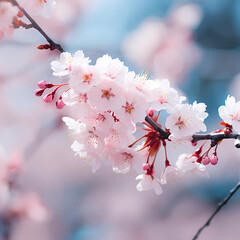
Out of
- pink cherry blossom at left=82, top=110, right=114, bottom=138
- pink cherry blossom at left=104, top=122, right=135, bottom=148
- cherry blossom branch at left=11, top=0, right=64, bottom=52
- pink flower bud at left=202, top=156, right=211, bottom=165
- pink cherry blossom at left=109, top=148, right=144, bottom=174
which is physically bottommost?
pink flower bud at left=202, top=156, right=211, bottom=165

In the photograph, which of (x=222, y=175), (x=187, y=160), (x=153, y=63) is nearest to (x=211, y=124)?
(x=222, y=175)

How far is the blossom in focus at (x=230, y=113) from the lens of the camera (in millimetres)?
1177

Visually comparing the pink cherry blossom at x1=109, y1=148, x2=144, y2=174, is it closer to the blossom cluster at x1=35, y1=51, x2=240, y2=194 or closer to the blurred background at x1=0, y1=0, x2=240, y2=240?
the blossom cluster at x1=35, y1=51, x2=240, y2=194

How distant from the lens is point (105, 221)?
594cm

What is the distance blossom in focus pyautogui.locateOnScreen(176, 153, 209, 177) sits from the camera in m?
1.29

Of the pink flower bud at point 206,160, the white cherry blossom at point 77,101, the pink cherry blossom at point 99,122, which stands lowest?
the pink flower bud at point 206,160

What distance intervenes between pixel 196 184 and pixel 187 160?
5028 mm

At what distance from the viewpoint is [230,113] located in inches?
47.9

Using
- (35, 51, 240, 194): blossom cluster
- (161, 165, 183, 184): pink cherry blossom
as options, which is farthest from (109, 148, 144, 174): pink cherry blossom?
(161, 165, 183, 184): pink cherry blossom

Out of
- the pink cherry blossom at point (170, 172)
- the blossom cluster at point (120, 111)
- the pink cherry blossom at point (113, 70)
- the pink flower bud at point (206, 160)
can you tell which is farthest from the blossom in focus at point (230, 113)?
the pink cherry blossom at point (113, 70)

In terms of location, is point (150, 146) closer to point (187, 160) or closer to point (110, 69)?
point (187, 160)

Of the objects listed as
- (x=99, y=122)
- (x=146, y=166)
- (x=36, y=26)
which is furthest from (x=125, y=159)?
(x=36, y=26)

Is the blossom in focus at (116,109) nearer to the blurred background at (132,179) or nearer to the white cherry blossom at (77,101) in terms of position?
the white cherry blossom at (77,101)

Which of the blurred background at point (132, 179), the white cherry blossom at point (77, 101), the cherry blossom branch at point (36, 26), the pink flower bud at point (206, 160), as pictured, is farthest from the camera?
the blurred background at point (132, 179)
